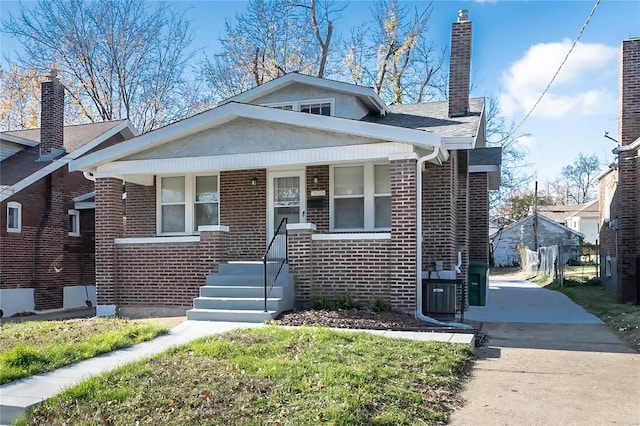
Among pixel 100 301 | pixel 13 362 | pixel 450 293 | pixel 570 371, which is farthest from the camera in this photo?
pixel 100 301

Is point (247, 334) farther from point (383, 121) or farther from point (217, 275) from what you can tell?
point (383, 121)

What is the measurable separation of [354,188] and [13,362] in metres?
7.25

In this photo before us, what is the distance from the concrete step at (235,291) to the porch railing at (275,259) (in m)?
0.18

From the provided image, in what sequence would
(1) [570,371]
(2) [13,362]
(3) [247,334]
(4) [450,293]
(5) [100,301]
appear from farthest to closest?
(5) [100,301]
(4) [450,293]
(3) [247,334]
(1) [570,371]
(2) [13,362]

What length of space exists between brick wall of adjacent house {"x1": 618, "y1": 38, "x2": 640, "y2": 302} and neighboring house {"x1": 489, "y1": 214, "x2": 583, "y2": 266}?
97.8 ft

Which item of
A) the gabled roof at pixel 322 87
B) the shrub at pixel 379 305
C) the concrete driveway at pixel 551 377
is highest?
the gabled roof at pixel 322 87

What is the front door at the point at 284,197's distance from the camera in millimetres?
12359

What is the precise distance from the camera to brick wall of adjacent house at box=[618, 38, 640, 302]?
544 inches

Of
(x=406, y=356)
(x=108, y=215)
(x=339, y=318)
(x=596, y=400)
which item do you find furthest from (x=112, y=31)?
(x=596, y=400)

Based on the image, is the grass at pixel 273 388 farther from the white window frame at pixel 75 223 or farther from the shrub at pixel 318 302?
the white window frame at pixel 75 223

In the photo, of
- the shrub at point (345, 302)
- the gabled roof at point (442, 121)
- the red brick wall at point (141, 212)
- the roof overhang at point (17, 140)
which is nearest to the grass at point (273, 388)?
the shrub at point (345, 302)

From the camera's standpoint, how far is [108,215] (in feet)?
39.7

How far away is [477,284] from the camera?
14680 millimetres

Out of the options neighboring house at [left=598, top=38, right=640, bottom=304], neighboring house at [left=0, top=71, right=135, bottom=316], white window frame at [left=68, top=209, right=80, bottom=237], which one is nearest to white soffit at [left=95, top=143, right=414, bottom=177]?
neighboring house at [left=0, top=71, right=135, bottom=316]
